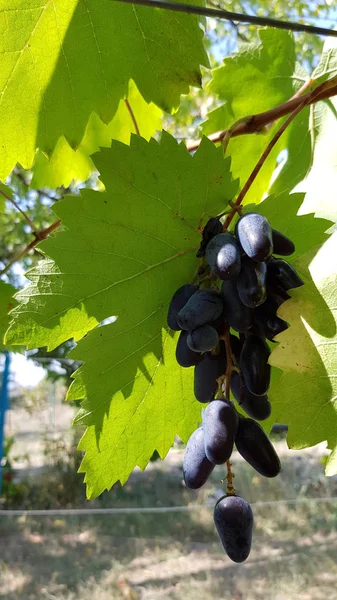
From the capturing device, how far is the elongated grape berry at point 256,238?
1.49 ft

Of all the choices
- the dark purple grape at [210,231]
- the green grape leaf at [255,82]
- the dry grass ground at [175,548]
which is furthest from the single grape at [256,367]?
the dry grass ground at [175,548]

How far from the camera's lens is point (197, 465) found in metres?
0.49

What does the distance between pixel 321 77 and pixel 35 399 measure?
6254mm

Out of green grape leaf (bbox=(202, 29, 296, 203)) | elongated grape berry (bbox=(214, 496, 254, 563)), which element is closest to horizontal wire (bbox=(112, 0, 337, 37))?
Answer: elongated grape berry (bbox=(214, 496, 254, 563))

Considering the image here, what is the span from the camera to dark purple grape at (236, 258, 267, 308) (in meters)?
0.46

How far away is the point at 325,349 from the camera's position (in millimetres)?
507

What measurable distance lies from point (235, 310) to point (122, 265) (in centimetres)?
15

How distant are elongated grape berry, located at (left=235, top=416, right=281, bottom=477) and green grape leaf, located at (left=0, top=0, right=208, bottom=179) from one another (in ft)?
1.34

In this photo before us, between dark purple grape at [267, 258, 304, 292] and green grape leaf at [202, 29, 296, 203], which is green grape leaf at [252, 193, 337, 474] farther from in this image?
green grape leaf at [202, 29, 296, 203]

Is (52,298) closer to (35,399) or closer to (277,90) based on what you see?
(277,90)

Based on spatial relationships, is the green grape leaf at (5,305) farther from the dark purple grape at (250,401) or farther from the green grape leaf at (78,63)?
the dark purple grape at (250,401)

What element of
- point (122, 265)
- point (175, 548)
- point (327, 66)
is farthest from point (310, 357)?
point (175, 548)

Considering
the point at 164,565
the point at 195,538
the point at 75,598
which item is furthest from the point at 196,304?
the point at 195,538

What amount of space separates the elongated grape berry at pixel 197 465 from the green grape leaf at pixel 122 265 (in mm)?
133
